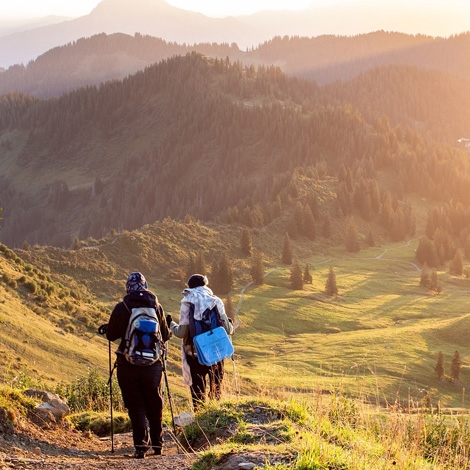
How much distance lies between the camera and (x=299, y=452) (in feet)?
31.9

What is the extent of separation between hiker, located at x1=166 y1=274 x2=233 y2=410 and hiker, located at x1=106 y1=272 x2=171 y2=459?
1.32 metres

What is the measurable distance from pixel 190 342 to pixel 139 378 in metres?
2.10

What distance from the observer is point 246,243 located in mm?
119062

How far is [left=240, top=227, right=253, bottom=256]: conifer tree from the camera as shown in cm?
11781

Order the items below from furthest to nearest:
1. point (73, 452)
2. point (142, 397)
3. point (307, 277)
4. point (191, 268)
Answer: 1. point (307, 277)
2. point (191, 268)
3. point (73, 452)
4. point (142, 397)

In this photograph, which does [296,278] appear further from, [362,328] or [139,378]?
[139,378]

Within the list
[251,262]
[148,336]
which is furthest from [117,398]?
[251,262]

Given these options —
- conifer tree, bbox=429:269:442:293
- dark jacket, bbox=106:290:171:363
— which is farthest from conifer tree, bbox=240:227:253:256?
dark jacket, bbox=106:290:171:363

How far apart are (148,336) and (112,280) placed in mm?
76196

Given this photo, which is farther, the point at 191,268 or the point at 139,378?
the point at 191,268

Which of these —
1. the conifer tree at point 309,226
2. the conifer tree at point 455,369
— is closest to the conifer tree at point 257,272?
the conifer tree at point 309,226

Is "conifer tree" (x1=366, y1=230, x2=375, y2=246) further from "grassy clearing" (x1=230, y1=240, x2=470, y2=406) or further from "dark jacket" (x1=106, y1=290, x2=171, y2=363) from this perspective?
"dark jacket" (x1=106, y1=290, x2=171, y2=363)

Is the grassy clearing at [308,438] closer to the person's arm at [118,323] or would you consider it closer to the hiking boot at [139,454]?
the hiking boot at [139,454]

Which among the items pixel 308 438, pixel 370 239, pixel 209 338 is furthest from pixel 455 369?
pixel 370 239
